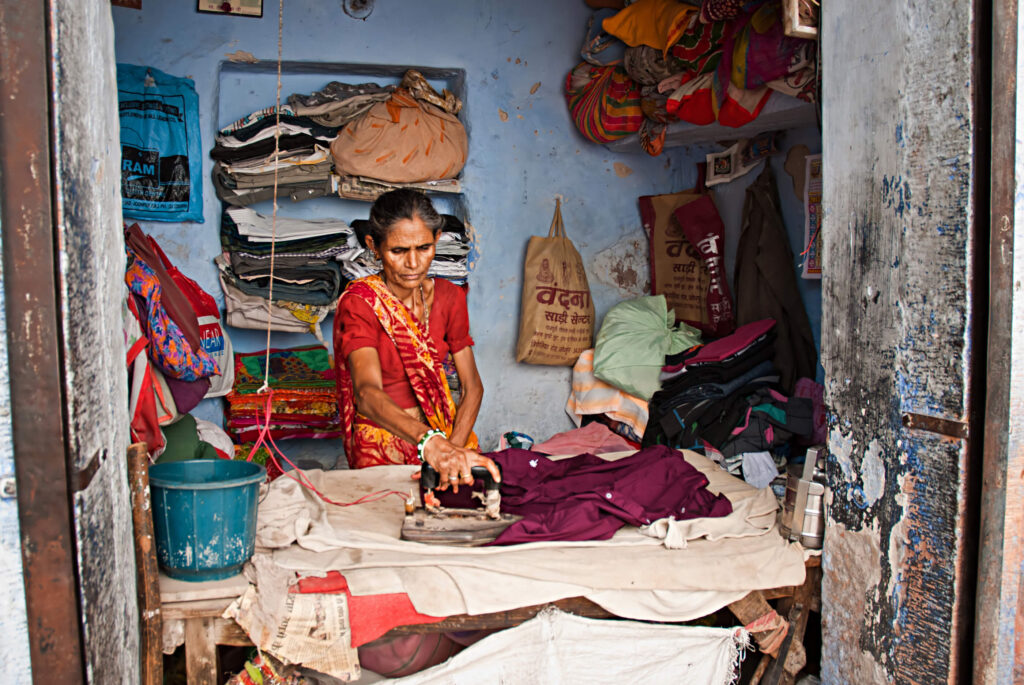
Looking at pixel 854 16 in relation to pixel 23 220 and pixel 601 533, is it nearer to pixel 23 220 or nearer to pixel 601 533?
pixel 601 533

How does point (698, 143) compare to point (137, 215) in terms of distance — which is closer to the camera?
point (137, 215)

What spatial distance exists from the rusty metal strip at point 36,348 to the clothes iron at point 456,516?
96 centimetres

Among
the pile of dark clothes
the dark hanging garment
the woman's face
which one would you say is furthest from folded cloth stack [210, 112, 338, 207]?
the dark hanging garment

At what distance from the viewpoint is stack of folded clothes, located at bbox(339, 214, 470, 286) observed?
182 inches

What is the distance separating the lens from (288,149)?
446 cm

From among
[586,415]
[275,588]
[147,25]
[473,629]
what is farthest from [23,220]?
[586,415]

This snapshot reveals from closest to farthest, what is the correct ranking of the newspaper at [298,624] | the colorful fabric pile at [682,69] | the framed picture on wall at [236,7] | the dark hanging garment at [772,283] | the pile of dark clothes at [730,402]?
Result: 1. the newspaper at [298,624]
2. the colorful fabric pile at [682,69]
3. the pile of dark clothes at [730,402]
4. the dark hanging garment at [772,283]
5. the framed picture on wall at [236,7]

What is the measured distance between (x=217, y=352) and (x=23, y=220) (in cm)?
244

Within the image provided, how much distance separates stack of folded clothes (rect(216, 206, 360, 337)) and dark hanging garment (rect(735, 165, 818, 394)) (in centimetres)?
218

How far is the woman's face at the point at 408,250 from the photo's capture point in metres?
3.11

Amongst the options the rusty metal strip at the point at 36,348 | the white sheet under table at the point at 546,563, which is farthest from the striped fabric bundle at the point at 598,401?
the rusty metal strip at the point at 36,348

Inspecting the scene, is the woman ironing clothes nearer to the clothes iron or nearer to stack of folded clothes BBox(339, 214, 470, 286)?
the clothes iron

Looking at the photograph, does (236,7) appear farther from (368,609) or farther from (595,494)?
(368,609)

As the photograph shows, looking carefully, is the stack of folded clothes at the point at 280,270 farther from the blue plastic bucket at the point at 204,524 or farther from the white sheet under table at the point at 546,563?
the blue plastic bucket at the point at 204,524
